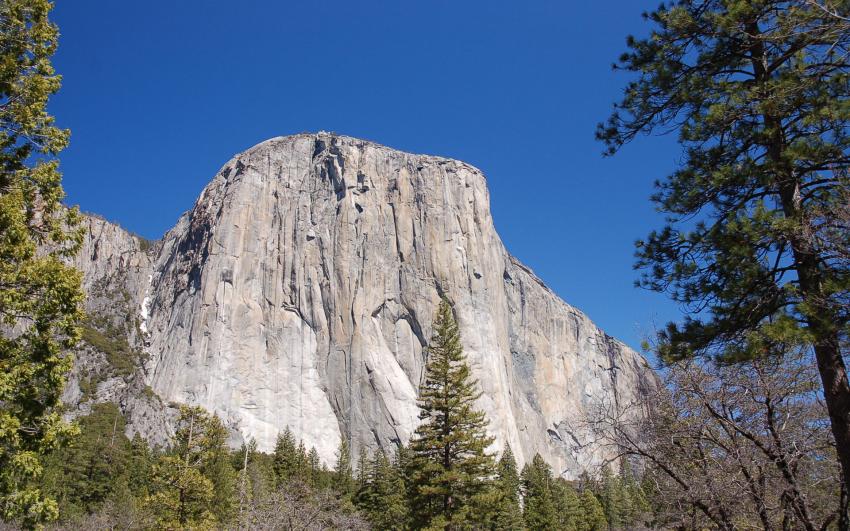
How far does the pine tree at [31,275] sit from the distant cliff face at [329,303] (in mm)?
79380

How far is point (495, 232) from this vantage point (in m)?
116

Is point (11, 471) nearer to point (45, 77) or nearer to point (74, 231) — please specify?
point (74, 231)

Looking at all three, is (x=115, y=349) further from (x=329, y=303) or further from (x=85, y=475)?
(x=85, y=475)

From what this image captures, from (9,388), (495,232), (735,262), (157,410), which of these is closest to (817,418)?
(735,262)

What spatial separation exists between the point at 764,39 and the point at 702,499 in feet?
21.3

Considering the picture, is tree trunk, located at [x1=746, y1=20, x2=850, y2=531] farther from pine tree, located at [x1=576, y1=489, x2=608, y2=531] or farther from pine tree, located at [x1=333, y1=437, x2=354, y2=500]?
pine tree, located at [x1=576, y1=489, x2=608, y2=531]

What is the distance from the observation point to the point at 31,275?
10.2 metres

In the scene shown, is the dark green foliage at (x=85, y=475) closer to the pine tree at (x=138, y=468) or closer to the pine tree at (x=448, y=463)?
the pine tree at (x=138, y=468)

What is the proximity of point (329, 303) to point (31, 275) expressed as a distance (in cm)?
8922

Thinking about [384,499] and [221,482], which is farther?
[384,499]

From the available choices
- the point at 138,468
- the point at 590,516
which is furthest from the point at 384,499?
the point at 590,516

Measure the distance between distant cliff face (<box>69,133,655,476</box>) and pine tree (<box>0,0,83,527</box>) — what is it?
260 feet

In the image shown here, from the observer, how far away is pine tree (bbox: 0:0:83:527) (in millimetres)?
9852

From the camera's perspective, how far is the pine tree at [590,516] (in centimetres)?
6138
